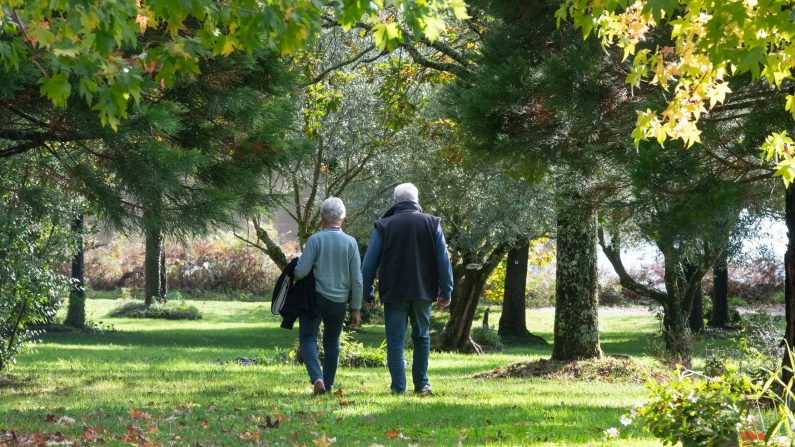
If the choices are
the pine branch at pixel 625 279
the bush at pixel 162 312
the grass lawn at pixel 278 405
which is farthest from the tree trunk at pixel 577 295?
the bush at pixel 162 312

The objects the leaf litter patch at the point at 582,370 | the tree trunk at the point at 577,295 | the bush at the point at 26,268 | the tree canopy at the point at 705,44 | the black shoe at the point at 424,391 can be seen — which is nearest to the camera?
the tree canopy at the point at 705,44

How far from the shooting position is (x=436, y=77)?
14727 mm

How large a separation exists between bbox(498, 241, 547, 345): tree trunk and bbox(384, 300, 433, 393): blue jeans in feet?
50.3

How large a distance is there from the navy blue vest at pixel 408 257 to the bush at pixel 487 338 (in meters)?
13.1

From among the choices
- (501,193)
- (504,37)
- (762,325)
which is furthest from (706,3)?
(501,193)

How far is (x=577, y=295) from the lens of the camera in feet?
44.1

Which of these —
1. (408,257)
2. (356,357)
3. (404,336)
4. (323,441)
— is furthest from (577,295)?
(323,441)

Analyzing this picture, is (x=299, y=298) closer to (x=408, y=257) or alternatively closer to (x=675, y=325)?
(x=408, y=257)

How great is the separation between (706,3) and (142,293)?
116ft

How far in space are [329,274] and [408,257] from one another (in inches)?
30.7

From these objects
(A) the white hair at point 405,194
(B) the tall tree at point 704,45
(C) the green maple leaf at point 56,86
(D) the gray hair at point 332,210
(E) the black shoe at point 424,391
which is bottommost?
(E) the black shoe at point 424,391

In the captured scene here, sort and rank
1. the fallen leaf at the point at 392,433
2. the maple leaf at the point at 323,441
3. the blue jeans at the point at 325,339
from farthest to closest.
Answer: the blue jeans at the point at 325,339
the fallen leaf at the point at 392,433
the maple leaf at the point at 323,441

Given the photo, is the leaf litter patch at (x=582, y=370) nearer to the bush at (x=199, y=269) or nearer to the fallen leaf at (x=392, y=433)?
the fallen leaf at (x=392, y=433)

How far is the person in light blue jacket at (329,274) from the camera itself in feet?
29.6
